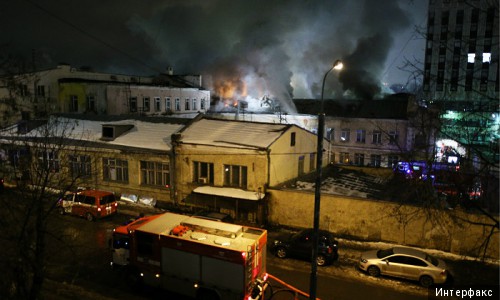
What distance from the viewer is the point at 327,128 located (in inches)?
1727

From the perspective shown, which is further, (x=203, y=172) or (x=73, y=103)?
(x=73, y=103)

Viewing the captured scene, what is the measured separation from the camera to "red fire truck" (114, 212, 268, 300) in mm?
12352

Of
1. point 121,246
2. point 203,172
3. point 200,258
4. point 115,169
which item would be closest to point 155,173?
point 115,169

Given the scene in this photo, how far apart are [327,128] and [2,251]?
3819cm

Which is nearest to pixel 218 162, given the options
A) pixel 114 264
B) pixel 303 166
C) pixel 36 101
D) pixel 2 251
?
pixel 303 166

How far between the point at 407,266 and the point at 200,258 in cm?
896

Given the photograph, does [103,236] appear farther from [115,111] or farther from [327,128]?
[327,128]

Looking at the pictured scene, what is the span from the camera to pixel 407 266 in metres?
15.4

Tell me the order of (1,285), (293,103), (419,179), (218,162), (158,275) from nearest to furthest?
(1,285), (158,275), (419,179), (218,162), (293,103)

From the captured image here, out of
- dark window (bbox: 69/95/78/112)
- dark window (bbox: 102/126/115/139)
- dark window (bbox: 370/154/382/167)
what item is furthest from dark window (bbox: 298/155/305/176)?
dark window (bbox: 69/95/78/112)

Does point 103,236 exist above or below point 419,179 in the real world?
below

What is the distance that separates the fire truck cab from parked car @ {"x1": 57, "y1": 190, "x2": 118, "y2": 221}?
29.6 ft

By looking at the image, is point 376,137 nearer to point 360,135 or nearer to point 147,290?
point 360,135

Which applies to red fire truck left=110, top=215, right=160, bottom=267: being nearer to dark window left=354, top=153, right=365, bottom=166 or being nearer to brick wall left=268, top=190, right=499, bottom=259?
brick wall left=268, top=190, right=499, bottom=259
